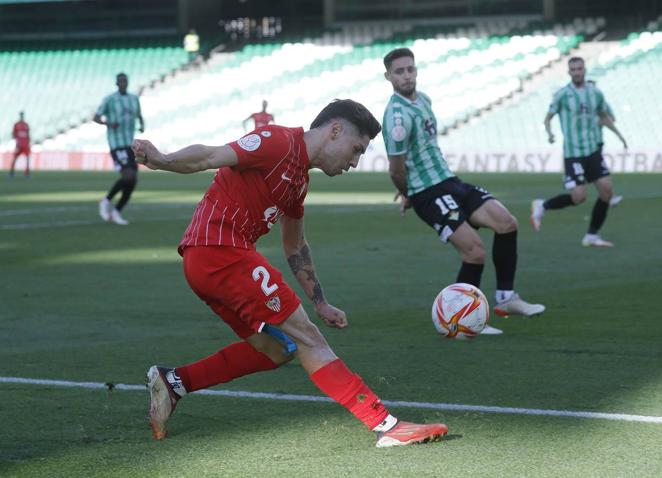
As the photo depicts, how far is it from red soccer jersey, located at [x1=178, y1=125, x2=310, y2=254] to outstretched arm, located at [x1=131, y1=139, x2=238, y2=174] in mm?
127

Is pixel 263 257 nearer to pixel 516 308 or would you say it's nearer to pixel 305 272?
pixel 305 272

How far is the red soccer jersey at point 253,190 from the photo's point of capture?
16.5 ft

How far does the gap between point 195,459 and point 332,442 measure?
585 mm

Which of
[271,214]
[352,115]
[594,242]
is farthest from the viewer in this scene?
[594,242]

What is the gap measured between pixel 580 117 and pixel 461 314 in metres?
7.16

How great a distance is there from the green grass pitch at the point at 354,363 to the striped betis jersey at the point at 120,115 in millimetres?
3521

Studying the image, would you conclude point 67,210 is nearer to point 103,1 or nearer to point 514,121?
point 514,121

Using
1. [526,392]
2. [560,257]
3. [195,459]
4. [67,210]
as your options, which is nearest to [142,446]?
[195,459]

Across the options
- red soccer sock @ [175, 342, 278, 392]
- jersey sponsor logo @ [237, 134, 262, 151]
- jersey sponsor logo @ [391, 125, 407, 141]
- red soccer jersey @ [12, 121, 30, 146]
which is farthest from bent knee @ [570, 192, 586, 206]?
red soccer jersey @ [12, 121, 30, 146]

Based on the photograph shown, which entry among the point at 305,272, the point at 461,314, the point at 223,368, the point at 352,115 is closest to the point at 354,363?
the point at 461,314

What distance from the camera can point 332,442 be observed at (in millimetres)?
5082

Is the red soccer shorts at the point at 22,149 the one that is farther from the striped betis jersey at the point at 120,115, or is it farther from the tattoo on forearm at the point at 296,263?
the tattoo on forearm at the point at 296,263

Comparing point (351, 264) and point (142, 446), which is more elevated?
point (142, 446)

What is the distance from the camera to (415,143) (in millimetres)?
8508
